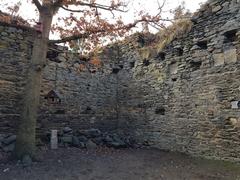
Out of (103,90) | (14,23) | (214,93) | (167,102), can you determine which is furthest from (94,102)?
(214,93)

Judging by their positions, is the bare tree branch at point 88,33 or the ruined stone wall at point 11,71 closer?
the bare tree branch at point 88,33

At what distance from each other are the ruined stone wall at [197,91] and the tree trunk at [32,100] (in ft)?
12.6

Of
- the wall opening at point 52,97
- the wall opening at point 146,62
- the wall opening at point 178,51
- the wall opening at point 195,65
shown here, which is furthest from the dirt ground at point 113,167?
the wall opening at point 146,62

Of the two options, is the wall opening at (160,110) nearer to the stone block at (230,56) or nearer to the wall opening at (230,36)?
the stone block at (230,56)

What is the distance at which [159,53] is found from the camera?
335 inches

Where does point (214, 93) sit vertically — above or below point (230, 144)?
above

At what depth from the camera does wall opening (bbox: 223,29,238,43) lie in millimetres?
6367

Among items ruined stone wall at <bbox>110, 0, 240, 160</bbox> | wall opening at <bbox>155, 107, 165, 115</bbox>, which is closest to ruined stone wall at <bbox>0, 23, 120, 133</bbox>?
ruined stone wall at <bbox>110, 0, 240, 160</bbox>

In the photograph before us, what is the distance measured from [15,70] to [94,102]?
311 centimetres

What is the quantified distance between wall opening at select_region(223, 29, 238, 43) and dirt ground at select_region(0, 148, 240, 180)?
296 cm

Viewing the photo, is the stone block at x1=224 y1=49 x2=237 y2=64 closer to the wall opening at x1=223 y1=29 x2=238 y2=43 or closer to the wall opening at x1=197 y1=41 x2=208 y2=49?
the wall opening at x1=223 y1=29 x2=238 y2=43

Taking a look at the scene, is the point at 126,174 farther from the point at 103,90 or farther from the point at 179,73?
the point at 103,90

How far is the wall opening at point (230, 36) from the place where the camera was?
20.9 ft

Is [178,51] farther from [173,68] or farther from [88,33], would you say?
[88,33]
